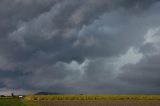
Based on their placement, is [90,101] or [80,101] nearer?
[90,101]

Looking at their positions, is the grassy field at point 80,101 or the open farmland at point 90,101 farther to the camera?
the open farmland at point 90,101

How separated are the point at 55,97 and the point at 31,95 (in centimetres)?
902

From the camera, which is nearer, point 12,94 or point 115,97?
point 115,97

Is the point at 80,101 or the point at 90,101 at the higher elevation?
the point at 80,101

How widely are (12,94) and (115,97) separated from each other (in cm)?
6799

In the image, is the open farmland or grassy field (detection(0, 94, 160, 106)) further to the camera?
the open farmland

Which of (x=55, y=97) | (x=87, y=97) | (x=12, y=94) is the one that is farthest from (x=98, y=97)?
(x=12, y=94)

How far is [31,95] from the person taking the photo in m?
130

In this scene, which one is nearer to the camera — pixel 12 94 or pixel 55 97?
pixel 55 97

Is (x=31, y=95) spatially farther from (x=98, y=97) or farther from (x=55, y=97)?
(x=98, y=97)

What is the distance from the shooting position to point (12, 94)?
181 meters

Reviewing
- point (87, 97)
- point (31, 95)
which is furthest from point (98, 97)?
point (31, 95)

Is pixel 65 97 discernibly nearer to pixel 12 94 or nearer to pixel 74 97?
pixel 74 97

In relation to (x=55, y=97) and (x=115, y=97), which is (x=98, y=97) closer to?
(x=115, y=97)
